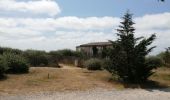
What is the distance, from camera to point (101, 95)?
20578 millimetres

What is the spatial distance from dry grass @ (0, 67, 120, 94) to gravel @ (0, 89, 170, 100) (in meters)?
1.30

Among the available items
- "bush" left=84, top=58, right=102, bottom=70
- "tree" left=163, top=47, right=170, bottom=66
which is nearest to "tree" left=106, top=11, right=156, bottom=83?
"bush" left=84, top=58, right=102, bottom=70

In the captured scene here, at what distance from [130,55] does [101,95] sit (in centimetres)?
660

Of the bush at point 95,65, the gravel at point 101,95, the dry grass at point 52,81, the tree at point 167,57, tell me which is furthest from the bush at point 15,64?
the tree at point 167,57

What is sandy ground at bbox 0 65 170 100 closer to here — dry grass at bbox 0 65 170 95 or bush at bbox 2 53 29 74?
dry grass at bbox 0 65 170 95

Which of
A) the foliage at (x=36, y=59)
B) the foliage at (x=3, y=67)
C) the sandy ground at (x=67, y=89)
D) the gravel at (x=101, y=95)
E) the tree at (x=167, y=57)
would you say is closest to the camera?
the gravel at (x=101, y=95)

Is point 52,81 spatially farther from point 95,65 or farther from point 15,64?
point 95,65

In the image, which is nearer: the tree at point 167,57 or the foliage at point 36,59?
the foliage at point 36,59

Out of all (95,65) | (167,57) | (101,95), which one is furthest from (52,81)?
(167,57)

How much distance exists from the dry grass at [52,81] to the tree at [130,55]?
146 cm

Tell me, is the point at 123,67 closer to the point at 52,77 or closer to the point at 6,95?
the point at 52,77

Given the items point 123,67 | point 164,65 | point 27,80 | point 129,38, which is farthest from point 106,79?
point 164,65

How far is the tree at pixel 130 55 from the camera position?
2627 cm

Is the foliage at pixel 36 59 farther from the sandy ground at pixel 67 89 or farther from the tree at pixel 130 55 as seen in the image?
the tree at pixel 130 55
